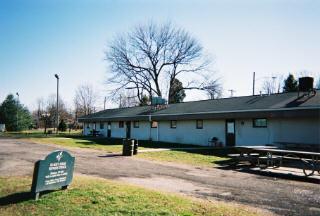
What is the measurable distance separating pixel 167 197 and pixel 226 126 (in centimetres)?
1703

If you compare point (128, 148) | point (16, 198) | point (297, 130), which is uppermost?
point (297, 130)

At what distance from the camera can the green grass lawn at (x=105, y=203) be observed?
699 centimetres

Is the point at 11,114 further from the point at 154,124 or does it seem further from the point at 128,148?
the point at 128,148

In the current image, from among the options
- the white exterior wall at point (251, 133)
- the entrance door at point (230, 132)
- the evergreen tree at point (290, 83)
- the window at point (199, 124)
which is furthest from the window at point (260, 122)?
the evergreen tree at point (290, 83)

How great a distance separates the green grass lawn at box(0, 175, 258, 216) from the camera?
6.99 meters

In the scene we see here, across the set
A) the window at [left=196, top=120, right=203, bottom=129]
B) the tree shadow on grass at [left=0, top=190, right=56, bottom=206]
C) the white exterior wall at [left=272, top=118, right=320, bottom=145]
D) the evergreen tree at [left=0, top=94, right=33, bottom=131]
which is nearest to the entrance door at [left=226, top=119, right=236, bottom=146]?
the window at [left=196, top=120, right=203, bottom=129]

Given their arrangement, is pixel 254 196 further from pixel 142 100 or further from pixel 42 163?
pixel 142 100

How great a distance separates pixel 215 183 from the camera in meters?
10.6

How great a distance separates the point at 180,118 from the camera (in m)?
27.8

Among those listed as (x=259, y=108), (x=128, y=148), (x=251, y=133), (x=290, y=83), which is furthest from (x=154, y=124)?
(x=290, y=83)

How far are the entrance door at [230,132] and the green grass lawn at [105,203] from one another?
627 inches

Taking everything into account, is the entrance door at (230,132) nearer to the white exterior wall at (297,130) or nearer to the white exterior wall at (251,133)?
the white exterior wall at (251,133)

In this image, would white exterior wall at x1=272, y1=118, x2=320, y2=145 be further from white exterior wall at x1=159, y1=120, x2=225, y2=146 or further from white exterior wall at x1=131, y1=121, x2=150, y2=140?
white exterior wall at x1=131, y1=121, x2=150, y2=140

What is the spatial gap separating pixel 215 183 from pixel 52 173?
5263mm
